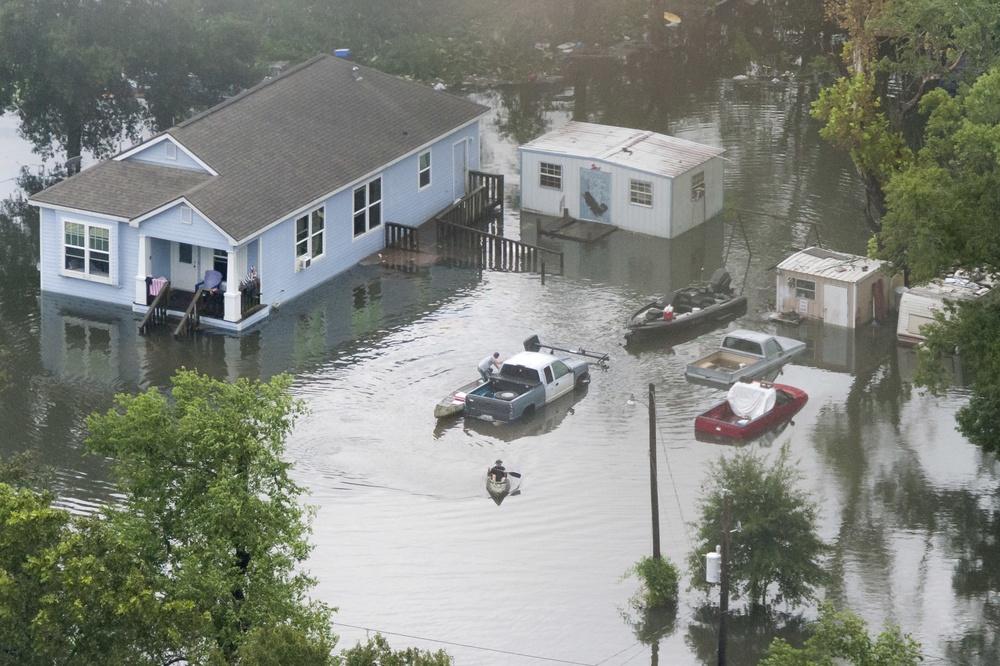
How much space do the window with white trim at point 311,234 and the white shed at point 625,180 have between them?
1017 centimetres

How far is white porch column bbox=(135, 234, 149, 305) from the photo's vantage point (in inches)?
1982

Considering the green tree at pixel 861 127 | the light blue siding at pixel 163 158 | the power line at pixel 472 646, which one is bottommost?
the power line at pixel 472 646

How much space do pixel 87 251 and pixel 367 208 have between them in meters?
9.69

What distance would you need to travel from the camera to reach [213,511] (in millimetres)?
26797

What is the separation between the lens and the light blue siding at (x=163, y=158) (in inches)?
2044

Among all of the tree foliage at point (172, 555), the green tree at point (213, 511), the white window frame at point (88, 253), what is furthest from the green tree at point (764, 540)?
the white window frame at point (88, 253)

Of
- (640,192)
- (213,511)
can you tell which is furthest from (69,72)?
(213,511)

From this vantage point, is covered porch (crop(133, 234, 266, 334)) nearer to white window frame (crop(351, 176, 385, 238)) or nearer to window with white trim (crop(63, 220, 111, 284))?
window with white trim (crop(63, 220, 111, 284))

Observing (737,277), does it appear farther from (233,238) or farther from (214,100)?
(214,100)

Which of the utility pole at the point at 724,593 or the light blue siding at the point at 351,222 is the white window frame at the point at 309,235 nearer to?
the light blue siding at the point at 351,222

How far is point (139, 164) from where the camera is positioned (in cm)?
5262

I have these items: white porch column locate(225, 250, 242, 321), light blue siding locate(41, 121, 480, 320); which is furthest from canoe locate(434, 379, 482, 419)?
light blue siding locate(41, 121, 480, 320)

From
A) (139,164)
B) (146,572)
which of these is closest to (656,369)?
(139,164)

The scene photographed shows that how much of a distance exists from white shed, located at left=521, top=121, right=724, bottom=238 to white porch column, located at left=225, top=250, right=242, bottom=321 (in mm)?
14955
